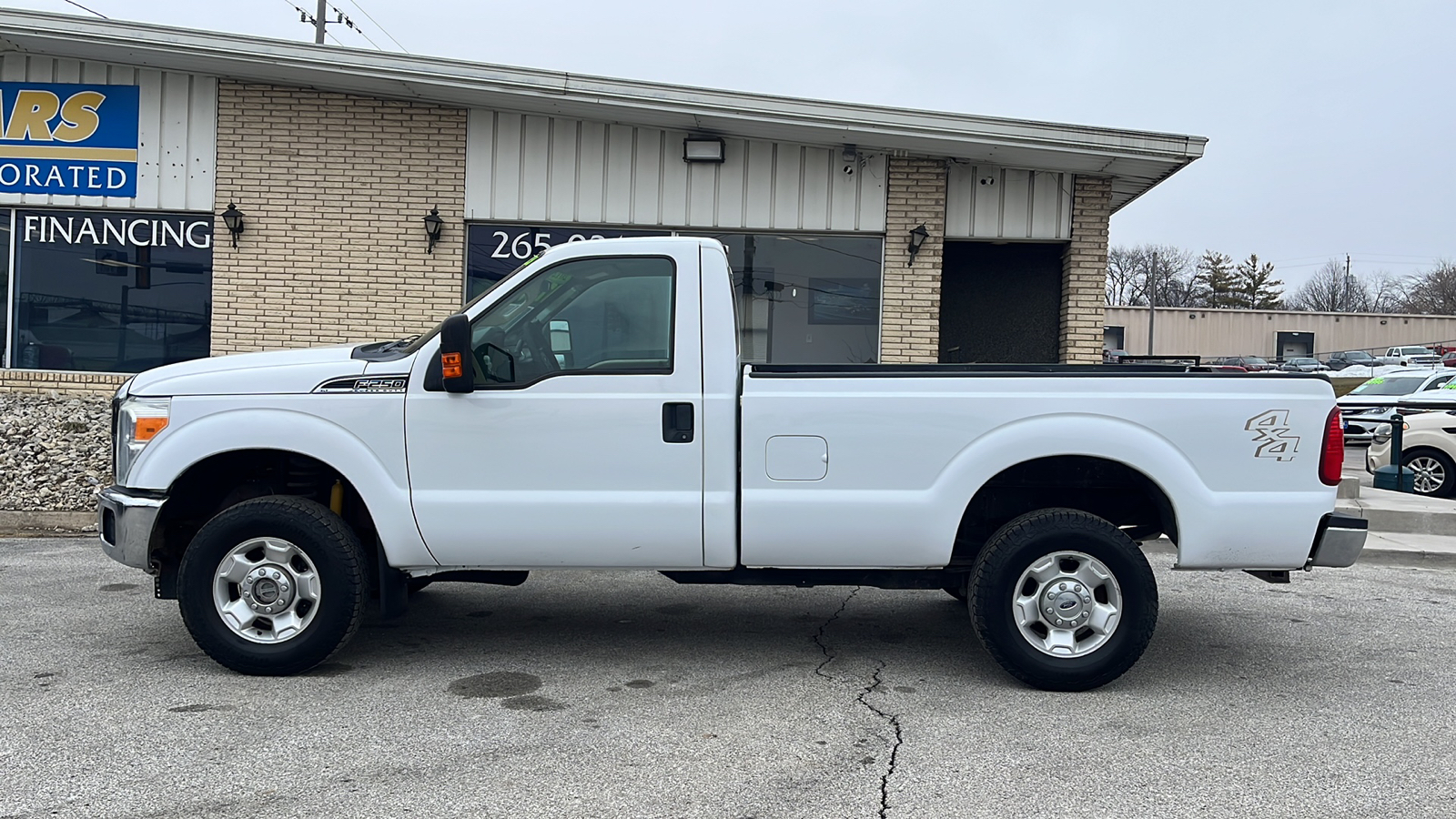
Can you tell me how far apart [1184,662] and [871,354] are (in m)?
6.78

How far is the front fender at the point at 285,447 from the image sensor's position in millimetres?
5105

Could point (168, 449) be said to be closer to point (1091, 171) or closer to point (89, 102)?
point (89, 102)

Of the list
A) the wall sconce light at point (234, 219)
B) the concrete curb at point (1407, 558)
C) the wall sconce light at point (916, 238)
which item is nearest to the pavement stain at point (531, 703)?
the concrete curb at point (1407, 558)

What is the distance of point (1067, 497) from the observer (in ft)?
18.4

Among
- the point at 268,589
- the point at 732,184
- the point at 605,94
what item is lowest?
the point at 268,589

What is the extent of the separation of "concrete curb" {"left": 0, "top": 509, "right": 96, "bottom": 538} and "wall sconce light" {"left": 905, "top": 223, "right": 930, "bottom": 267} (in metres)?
8.03

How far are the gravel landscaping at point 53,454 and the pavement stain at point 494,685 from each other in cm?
614

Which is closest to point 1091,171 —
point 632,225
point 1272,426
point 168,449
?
point 632,225

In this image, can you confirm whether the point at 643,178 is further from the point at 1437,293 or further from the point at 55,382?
the point at 1437,293

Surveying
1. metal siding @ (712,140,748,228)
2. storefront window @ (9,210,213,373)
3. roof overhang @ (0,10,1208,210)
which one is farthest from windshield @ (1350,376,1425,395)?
storefront window @ (9,210,213,373)

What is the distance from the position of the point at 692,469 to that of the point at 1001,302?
360 inches

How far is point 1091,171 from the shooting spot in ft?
38.3

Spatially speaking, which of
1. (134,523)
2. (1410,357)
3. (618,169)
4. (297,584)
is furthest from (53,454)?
(1410,357)

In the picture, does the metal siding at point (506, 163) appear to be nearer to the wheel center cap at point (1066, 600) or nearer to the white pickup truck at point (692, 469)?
the white pickup truck at point (692, 469)
